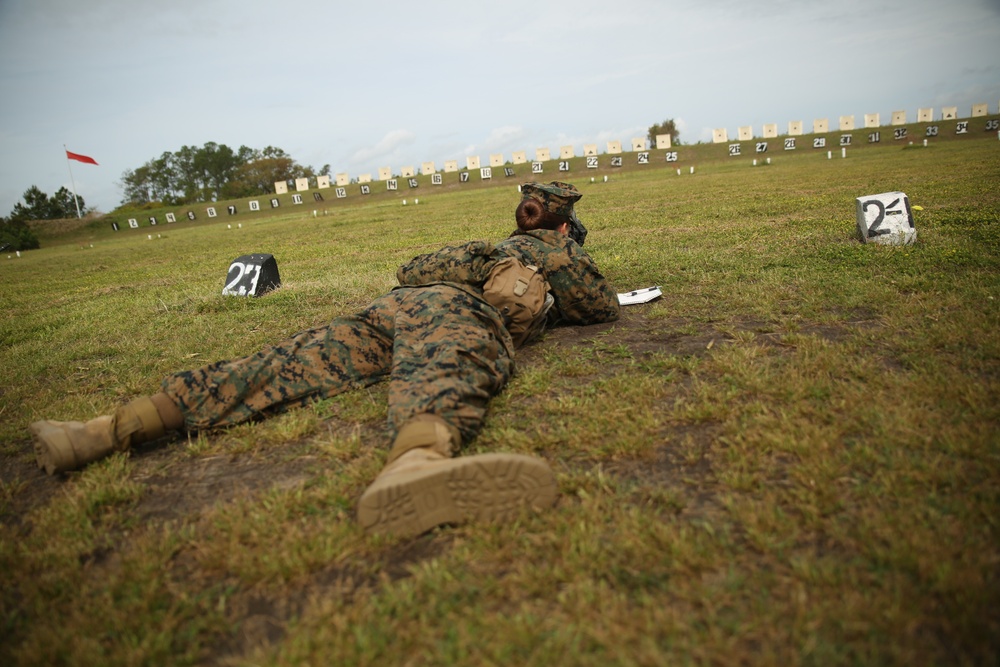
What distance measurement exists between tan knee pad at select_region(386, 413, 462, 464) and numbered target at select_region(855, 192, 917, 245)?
608cm

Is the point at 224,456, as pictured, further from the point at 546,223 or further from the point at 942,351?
the point at 942,351

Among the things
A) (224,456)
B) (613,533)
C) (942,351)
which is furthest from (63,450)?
(942,351)

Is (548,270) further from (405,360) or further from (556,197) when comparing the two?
(405,360)

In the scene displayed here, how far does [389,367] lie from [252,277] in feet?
14.4

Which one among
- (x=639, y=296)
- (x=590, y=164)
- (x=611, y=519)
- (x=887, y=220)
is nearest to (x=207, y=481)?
(x=611, y=519)

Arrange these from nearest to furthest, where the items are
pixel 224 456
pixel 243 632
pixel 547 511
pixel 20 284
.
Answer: pixel 243 632, pixel 547 511, pixel 224 456, pixel 20 284

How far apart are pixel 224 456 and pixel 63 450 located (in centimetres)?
67

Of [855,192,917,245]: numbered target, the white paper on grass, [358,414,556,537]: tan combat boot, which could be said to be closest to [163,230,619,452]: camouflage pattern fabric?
[358,414,556,537]: tan combat boot

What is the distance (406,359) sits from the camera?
9.23 feet

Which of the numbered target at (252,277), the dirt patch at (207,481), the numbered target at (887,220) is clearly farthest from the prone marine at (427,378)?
the numbered target at (252,277)

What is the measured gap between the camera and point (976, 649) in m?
1.38

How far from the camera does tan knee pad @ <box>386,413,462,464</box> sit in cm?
234

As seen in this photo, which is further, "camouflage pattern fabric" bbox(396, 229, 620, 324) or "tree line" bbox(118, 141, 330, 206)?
"tree line" bbox(118, 141, 330, 206)

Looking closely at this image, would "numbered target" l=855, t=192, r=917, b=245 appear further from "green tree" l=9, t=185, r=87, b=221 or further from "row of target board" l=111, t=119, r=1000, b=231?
"green tree" l=9, t=185, r=87, b=221
